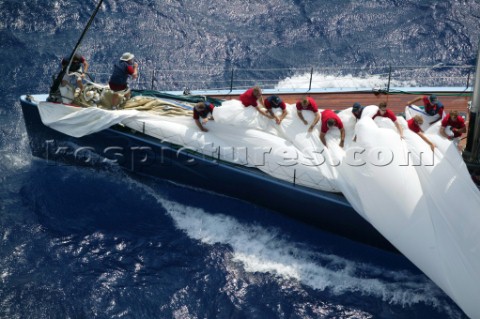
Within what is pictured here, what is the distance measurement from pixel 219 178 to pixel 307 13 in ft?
31.6

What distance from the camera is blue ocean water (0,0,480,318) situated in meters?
13.5

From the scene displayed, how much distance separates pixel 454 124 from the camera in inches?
527

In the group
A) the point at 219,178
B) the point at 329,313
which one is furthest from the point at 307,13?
the point at 329,313

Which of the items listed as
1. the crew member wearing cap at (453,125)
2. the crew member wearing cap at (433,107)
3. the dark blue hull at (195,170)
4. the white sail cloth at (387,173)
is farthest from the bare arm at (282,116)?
the crew member wearing cap at (453,125)

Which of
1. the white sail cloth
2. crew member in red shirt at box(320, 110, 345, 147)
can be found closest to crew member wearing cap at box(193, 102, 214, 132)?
the white sail cloth

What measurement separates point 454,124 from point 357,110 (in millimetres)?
2037

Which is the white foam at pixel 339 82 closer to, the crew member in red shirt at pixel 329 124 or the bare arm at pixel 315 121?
the bare arm at pixel 315 121

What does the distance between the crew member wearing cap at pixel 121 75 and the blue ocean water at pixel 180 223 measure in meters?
2.17

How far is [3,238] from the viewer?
48.9 ft

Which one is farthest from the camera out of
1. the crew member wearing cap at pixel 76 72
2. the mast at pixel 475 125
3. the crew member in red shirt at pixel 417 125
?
the crew member wearing cap at pixel 76 72

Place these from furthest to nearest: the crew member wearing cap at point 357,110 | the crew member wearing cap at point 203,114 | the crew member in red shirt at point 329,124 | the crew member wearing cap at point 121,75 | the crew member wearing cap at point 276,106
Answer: the crew member wearing cap at point 121,75 → the crew member wearing cap at point 203,114 → the crew member wearing cap at point 276,106 → the crew member wearing cap at point 357,110 → the crew member in red shirt at point 329,124

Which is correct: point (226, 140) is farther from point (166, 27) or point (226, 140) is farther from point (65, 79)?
point (166, 27)

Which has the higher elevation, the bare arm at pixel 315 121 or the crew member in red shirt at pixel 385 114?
the crew member in red shirt at pixel 385 114

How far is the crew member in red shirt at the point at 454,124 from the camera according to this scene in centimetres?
1330
